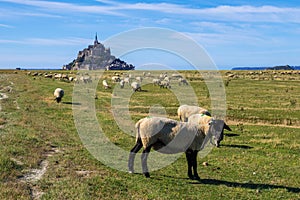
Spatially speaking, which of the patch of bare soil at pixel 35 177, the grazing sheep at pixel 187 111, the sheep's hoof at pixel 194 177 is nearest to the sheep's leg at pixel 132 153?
the sheep's hoof at pixel 194 177

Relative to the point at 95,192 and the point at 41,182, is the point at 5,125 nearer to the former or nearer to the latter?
the point at 41,182

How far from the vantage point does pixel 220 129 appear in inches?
569

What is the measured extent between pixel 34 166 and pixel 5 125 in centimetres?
922

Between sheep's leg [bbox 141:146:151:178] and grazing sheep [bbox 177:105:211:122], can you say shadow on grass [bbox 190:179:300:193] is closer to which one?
sheep's leg [bbox 141:146:151:178]

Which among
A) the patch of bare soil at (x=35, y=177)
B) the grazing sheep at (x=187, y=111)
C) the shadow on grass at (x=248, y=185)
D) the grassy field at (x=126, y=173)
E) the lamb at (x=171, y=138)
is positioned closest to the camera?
the patch of bare soil at (x=35, y=177)

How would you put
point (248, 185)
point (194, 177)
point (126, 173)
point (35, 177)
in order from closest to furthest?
1. point (35, 177)
2. point (248, 185)
3. point (194, 177)
4. point (126, 173)

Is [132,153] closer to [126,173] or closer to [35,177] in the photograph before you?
[126,173]

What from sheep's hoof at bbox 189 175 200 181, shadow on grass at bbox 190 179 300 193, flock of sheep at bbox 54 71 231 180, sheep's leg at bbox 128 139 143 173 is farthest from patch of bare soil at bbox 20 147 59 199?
shadow on grass at bbox 190 179 300 193

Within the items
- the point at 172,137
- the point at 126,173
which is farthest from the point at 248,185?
the point at 126,173

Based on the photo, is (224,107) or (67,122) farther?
(224,107)

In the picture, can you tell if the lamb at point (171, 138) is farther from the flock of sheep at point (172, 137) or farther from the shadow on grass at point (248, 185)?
the shadow on grass at point (248, 185)

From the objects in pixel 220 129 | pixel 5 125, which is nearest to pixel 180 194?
pixel 220 129

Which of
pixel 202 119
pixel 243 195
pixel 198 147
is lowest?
pixel 243 195

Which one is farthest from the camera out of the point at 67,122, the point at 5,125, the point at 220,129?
the point at 67,122
